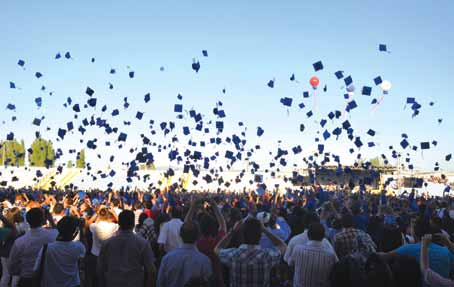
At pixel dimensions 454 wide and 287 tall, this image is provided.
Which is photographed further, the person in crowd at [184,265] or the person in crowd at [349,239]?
the person in crowd at [349,239]

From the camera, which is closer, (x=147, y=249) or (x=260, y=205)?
(x=147, y=249)

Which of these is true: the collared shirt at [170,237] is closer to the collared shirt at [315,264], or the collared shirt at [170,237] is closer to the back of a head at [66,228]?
the back of a head at [66,228]

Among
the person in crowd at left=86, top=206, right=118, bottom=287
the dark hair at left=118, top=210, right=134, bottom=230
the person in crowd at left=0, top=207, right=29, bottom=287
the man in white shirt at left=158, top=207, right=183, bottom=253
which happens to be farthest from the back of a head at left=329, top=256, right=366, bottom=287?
the person in crowd at left=0, top=207, right=29, bottom=287

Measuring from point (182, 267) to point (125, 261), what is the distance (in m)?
0.73

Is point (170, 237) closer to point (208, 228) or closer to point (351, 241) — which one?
point (208, 228)

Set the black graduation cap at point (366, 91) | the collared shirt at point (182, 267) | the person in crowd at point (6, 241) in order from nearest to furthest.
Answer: the collared shirt at point (182, 267)
the person in crowd at point (6, 241)
the black graduation cap at point (366, 91)

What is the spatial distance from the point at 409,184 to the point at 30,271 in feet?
102

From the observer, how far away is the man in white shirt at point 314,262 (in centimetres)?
411

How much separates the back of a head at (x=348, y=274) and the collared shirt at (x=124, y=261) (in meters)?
1.65

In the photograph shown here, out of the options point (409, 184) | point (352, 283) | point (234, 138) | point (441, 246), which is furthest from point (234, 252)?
point (409, 184)

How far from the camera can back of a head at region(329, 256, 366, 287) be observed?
12.0 ft

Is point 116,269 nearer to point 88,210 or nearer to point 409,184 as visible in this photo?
point 88,210

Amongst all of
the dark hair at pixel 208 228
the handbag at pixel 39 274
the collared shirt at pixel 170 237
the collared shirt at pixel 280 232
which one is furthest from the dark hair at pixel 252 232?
the collared shirt at pixel 280 232

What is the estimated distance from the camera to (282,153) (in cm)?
1958
